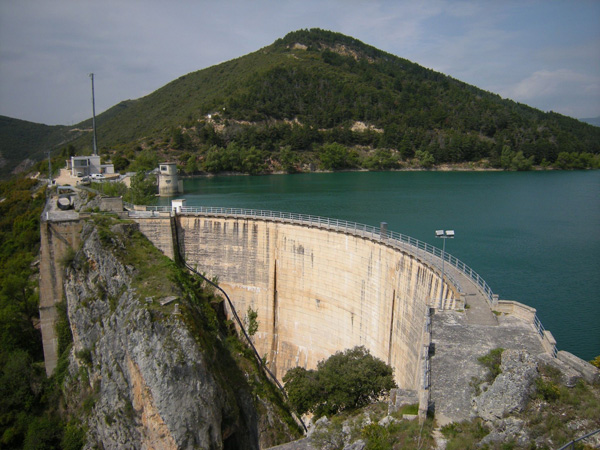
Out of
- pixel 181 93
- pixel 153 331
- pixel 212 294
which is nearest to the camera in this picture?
pixel 153 331

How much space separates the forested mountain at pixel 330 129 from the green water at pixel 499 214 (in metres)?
13.0

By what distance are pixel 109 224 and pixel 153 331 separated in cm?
1291

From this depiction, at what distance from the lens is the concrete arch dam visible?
2827cm

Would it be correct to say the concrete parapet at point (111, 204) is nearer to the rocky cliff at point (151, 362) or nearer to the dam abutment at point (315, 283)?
the dam abutment at point (315, 283)

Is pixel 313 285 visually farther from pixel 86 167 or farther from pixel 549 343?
pixel 86 167

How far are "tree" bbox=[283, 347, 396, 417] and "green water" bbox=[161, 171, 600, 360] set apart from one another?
1494 cm

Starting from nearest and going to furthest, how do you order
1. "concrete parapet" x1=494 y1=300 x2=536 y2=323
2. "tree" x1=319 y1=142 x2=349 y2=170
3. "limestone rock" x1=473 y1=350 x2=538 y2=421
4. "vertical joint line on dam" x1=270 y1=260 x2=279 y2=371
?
Result: 1. "limestone rock" x1=473 y1=350 x2=538 y2=421
2. "concrete parapet" x1=494 y1=300 x2=536 y2=323
3. "vertical joint line on dam" x1=270 y1=260 x2=279 y2=371
4. "tree" x1=319 y1=142 x2=349 y2=170

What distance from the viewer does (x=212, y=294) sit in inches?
1602

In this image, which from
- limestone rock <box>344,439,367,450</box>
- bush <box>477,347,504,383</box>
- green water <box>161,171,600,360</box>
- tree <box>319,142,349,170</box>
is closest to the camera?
limestone rock <box>344,439,367,450</box>

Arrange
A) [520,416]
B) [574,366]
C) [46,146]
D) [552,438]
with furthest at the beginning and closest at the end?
[46,146] → [574,366] → [520,416] → [552,438]

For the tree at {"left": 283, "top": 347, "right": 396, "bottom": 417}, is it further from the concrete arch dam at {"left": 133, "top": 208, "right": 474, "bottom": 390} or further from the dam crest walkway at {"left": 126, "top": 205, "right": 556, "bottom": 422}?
the dam crest walkway at {"left": 126, "top": 205, "right": 556, "bottom": 422}

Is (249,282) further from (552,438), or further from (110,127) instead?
(110,127)

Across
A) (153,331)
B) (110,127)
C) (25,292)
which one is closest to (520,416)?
(153,331)

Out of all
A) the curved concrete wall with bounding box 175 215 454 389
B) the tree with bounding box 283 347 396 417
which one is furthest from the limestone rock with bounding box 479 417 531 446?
the curved concrete wall with bounding box 175 215 454 389
